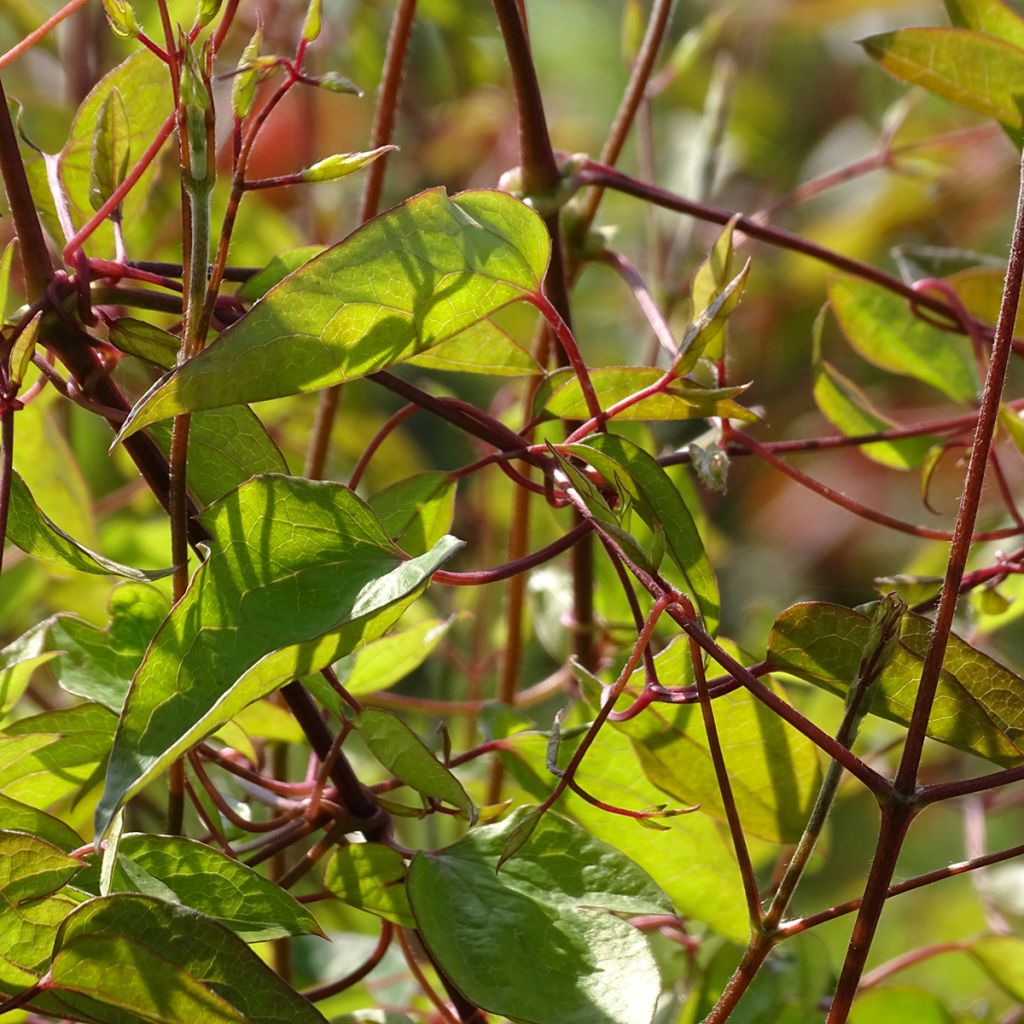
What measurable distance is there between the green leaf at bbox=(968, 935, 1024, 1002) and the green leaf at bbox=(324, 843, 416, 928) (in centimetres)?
24

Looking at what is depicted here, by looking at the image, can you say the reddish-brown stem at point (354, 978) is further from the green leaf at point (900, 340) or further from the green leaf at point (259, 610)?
the green leaf at point (900, 340)

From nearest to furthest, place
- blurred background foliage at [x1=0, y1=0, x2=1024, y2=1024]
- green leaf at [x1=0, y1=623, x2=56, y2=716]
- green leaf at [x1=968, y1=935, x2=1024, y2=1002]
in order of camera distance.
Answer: green leaf at [x1=0, y1=623, x2=56, y2=716], green leaf at [x1=968, y1=935, x2=1024, y2=1002], blurred background foliage at [x1=0, y1=0, x2=1024, y2=1024]

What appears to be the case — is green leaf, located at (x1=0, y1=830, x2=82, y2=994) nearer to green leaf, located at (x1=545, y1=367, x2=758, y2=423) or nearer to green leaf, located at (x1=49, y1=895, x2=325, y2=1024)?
green leaf, located at (x1=49, y1=895, x2=325, y2=1024)

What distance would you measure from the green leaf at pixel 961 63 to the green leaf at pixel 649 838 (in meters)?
0.27

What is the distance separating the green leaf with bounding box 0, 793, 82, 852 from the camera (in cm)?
33

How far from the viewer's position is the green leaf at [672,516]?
13.7 inches

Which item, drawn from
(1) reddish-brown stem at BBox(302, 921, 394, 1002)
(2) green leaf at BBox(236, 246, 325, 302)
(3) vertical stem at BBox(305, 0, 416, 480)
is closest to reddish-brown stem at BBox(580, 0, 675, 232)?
(3) vertical stem at BBox(305, 0, 416, 480)

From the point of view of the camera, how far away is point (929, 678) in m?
0.32

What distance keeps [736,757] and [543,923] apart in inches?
3.3

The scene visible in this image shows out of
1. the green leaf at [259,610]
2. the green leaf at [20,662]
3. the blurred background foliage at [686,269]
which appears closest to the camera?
the green leaf at [259,610]

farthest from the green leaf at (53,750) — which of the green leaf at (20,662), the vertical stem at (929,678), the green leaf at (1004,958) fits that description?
the green leaf at (1004,958)

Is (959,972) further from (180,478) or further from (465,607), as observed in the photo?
(180,478)

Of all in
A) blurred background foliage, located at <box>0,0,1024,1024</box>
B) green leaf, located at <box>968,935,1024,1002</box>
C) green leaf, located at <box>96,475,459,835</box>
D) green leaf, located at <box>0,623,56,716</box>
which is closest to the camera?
green leaf, located at <box>96,475,459,835</box>

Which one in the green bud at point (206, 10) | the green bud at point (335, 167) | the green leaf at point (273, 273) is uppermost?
the green bud at point (206, 10)
